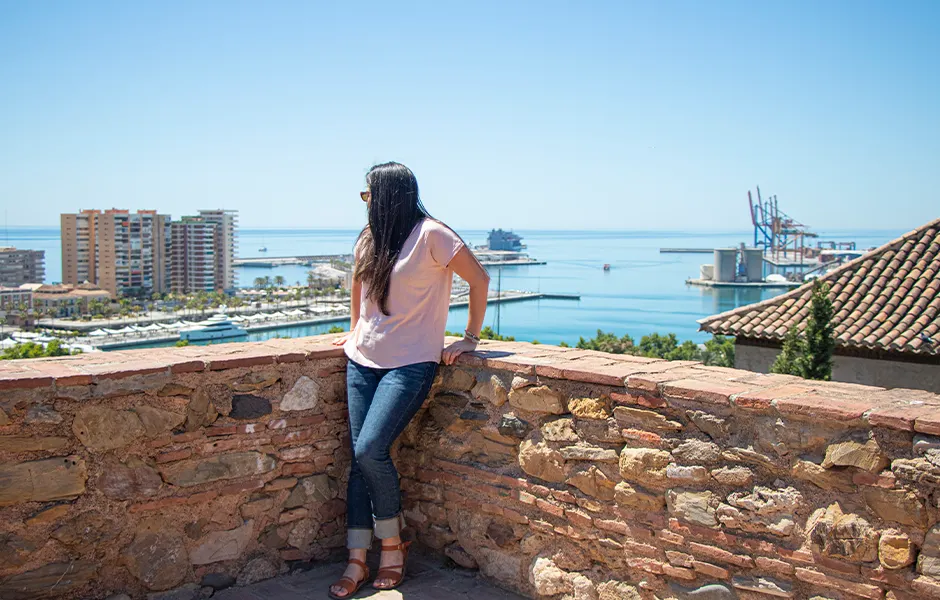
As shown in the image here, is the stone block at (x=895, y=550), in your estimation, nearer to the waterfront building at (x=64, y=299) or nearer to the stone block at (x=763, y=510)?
the stone block at (x=763, y=510)

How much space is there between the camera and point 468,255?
2598 mm

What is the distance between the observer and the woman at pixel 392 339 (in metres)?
2.56

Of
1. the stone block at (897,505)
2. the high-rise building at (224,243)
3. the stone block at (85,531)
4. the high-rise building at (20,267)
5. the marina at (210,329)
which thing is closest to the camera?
the stone block at (897,505)

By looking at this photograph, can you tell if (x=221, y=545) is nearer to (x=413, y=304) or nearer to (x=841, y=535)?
(x=413, y=304)

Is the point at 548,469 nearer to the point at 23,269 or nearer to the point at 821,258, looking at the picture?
the point at 23,269

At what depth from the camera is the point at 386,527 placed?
103 inches

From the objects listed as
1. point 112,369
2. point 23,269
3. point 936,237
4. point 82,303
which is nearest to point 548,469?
point 112,369

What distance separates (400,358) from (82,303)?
218ft

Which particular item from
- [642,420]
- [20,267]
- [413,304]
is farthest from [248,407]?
[20,267]

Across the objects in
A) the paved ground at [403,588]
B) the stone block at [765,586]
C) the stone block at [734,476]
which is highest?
the stone block at [734,476]

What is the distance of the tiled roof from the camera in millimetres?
10750

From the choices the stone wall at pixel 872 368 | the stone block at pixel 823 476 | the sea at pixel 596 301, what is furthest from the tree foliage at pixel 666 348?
the stone block at pixel 823 476

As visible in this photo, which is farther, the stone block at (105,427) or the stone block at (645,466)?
the stone block at (105,427)

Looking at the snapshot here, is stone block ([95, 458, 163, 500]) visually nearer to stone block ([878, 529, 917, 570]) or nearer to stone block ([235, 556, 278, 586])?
stone block ([235, 556, 278, 586])
